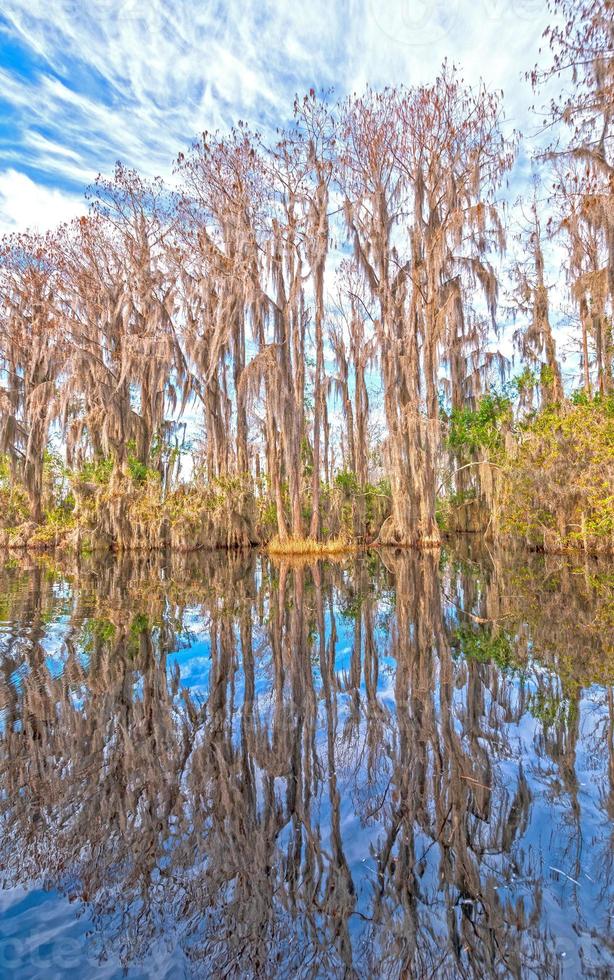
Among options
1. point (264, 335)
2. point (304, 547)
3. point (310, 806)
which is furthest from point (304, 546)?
point (310, 806)

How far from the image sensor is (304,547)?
573 inches

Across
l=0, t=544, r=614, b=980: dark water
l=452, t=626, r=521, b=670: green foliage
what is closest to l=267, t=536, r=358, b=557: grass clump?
l=452, t=626, r=521, b=670: green foliage

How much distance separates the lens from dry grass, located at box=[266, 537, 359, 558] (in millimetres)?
14531

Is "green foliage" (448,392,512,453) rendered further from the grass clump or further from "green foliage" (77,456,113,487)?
"green foliage" (77,456,113,487)

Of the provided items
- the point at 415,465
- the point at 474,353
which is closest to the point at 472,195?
the point at 415,465

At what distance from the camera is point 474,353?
892 inches

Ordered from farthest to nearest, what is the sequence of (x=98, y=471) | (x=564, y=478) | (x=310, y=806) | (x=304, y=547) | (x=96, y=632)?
1. (x=98, y=471)
2. (x=304, y=547)
3. (x=564, y=478)
4. (x=96, y=632)
5. (x=310, y=806)

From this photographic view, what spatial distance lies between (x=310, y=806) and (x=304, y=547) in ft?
40.8

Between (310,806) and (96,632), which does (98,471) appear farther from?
(310,806)

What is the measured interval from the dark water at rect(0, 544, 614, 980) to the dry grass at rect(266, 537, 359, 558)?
9.71 meters

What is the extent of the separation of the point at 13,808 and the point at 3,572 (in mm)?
10254

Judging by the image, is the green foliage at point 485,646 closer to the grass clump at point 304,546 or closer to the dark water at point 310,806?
the dark water at point 310,806

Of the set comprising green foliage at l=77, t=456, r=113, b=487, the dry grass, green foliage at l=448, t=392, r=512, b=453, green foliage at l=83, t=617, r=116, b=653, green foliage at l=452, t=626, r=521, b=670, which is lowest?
green foliage at l=452, t=626, r=521, b=670

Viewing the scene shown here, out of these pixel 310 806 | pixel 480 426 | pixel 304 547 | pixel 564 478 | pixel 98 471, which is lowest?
pixel 310 806
